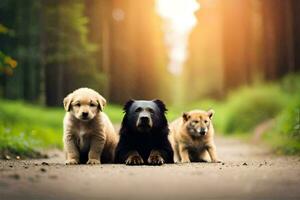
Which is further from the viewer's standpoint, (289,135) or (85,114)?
(289,135)

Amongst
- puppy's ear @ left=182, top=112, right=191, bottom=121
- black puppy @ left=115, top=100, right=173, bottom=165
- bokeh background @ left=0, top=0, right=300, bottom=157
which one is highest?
bokeh background @ left=0, top=0, right=300, bottom=157

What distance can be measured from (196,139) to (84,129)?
2472 mm

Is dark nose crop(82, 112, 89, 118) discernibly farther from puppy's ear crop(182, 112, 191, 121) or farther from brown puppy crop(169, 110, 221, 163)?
puppy's ear crop(182, 112, 191, 121)

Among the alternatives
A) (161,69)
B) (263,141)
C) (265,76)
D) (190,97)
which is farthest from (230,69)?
(190,97)

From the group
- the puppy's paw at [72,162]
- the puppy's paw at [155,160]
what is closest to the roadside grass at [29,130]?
the puppy's paw at [72,162]

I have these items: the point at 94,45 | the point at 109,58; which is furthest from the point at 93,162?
the point at 109,58

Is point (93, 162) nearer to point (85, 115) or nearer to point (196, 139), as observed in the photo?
point (85, 115)

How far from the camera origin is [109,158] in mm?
10266

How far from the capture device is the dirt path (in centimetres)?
634

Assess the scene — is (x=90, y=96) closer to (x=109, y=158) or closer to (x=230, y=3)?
(x=109, y=158)

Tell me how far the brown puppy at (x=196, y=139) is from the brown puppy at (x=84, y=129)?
6.14ft

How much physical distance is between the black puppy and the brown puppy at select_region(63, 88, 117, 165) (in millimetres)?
365

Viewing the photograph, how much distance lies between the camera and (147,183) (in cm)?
698

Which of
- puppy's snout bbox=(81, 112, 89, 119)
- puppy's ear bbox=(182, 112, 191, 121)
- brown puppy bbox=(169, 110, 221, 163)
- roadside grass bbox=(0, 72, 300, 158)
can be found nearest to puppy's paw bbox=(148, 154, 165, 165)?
puppy's snout bbox=(81, 112, 89, 119)
